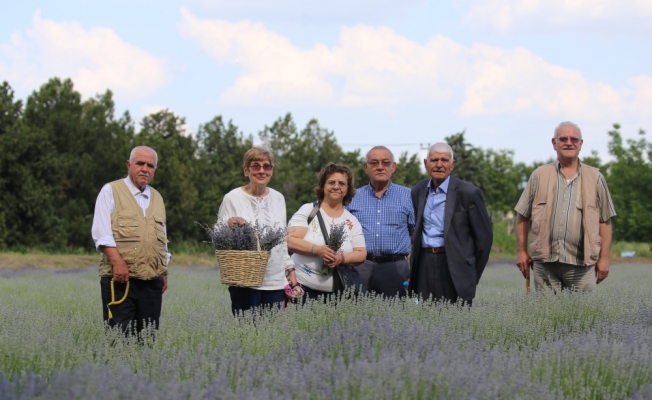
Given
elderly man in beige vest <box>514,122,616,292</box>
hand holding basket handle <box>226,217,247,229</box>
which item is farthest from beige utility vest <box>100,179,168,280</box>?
elderly man in beige vest <box>514,122,616,292</box>

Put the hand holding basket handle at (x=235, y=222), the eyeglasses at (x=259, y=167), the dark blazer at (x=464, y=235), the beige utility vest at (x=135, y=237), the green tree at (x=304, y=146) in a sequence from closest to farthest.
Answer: the beige utility vest at (x=135, y=237), the hand holding basket handle at (x=235, y=222), the eyeglasses at (x=259, y=167), the dark blazer at (x=464, y=235), the green tree at (x=304, y=146)

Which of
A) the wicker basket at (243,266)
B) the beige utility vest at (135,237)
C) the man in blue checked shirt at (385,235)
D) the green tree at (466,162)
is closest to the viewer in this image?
the beige utility vest at (135,237)

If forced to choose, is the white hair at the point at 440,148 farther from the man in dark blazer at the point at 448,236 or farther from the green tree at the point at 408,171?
the green tree at the point at 408,171

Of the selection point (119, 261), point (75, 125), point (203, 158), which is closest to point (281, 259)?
point (119, 261)

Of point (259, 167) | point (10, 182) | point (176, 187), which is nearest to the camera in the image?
point (259, 167)

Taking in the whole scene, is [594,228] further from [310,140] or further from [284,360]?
[310,140]

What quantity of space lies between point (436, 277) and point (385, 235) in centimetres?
49

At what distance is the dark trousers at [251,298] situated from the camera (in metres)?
5.80

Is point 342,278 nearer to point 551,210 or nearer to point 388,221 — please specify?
point 388,221

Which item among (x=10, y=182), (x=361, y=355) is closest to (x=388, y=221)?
(x=361, y=355)

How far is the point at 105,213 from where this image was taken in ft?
17.7

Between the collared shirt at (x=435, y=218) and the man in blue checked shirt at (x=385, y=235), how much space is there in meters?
0.15

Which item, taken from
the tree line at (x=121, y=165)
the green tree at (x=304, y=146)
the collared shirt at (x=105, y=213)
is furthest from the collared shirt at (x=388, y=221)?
the green tree at (x=304, y=146)

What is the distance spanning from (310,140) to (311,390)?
4445 centimetres
